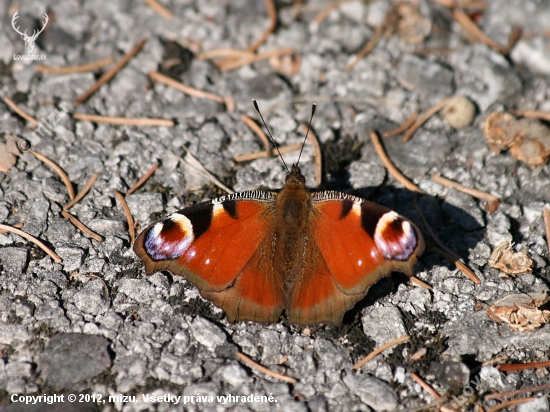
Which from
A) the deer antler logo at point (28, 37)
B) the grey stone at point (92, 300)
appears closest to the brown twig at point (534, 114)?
the grey stone at point (92, 300)

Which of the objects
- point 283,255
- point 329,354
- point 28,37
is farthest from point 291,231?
point 28,37

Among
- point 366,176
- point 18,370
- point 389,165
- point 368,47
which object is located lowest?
point 18,370

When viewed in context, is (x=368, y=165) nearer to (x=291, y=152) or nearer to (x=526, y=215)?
(x=291, y=152)

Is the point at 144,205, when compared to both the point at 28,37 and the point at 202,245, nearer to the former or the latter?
the point at 202,245

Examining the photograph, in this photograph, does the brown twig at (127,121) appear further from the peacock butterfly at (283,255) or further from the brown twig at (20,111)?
the peacock butterfly at (283,255)

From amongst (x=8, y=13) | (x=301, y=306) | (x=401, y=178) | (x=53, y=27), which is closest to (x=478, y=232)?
(x=401, y=178)

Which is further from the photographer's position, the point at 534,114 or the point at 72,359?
the point at 534,114
